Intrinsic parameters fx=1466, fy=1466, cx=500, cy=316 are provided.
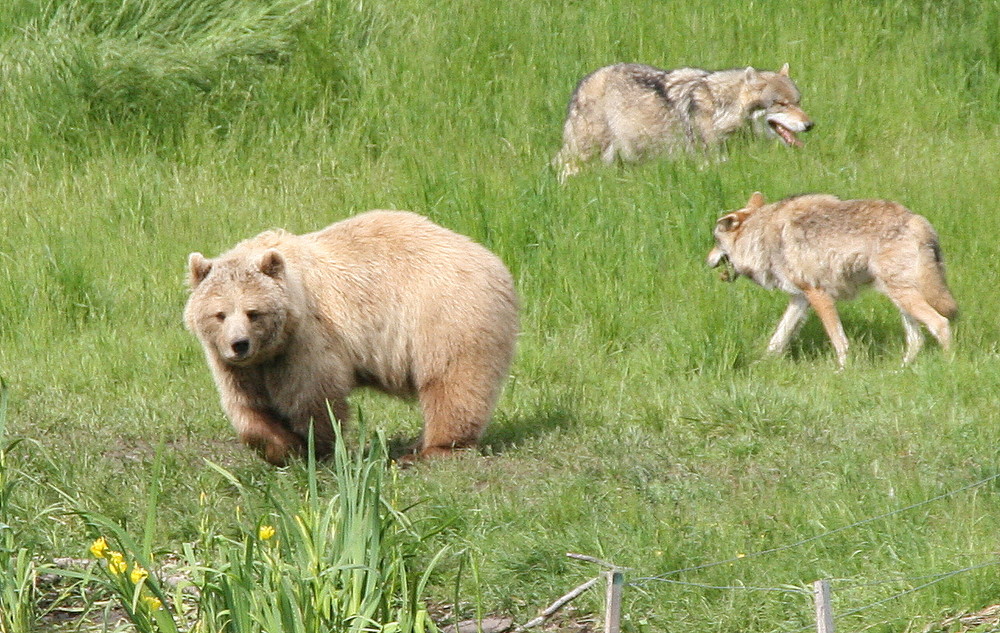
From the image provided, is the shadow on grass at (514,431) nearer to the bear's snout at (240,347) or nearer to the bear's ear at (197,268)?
the bear's snout at (240,347)

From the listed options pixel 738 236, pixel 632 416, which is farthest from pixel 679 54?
pixel 632 416

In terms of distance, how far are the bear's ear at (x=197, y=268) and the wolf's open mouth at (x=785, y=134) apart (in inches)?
279

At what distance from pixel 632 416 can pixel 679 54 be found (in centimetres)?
745

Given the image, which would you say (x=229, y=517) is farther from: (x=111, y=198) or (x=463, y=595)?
(x=111, y=198)

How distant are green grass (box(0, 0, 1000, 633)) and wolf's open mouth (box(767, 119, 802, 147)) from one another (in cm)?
14

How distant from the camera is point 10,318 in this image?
11008 mm

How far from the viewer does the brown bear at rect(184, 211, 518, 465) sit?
24.6 ft

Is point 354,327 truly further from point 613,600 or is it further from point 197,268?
point 613,600

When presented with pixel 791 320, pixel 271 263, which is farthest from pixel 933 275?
pixel 271 263

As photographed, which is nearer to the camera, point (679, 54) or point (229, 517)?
point (229, 517)

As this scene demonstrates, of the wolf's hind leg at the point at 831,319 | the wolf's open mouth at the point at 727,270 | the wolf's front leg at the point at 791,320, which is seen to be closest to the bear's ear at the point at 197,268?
the wolf's front leg at the point at 791,320

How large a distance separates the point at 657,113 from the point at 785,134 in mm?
1211

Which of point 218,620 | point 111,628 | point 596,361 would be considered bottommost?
point 596,361

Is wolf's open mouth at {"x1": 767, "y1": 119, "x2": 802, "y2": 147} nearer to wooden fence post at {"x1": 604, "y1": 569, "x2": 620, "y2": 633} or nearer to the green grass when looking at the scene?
the green grass
